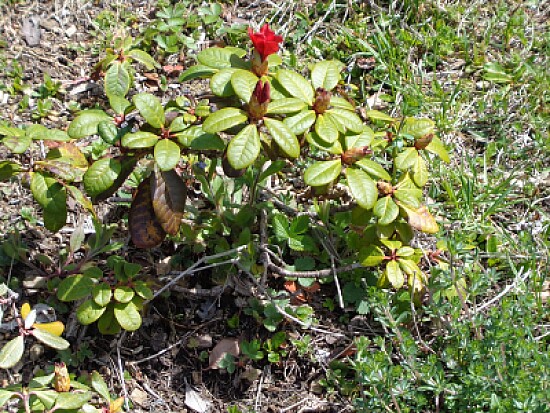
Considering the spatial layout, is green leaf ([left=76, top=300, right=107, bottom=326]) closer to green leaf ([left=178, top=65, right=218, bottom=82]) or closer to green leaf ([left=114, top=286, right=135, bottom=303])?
green leaf ([left=114, top=286, right=135, bottom=303])

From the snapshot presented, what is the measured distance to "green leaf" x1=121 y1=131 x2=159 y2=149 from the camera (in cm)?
224

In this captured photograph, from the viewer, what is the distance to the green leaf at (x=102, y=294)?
2.54 m

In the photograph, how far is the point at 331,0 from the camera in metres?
3.88

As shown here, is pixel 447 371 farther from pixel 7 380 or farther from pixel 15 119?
pixel 15 119

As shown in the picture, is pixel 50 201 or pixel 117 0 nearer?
pixel 50 201

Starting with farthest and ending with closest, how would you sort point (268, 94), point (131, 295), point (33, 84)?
point (33, 84)
point (131, 295)
point (268, 94)

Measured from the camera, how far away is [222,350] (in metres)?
2.83

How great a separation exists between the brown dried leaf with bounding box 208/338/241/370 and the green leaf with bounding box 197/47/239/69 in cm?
118

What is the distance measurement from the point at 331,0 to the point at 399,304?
197cm

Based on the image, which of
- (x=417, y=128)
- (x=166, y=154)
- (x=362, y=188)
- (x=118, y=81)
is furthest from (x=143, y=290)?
(x=417, y=128)

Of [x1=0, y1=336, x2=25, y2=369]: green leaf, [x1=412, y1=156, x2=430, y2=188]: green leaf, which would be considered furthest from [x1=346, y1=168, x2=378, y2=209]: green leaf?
[x1=0, y1=336, x2=25, y2=369]: green leaf

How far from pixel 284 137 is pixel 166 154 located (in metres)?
0.41

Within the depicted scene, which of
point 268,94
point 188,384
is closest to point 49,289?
point 188,384

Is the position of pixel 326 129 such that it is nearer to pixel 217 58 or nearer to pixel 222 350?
pixel 217 58
